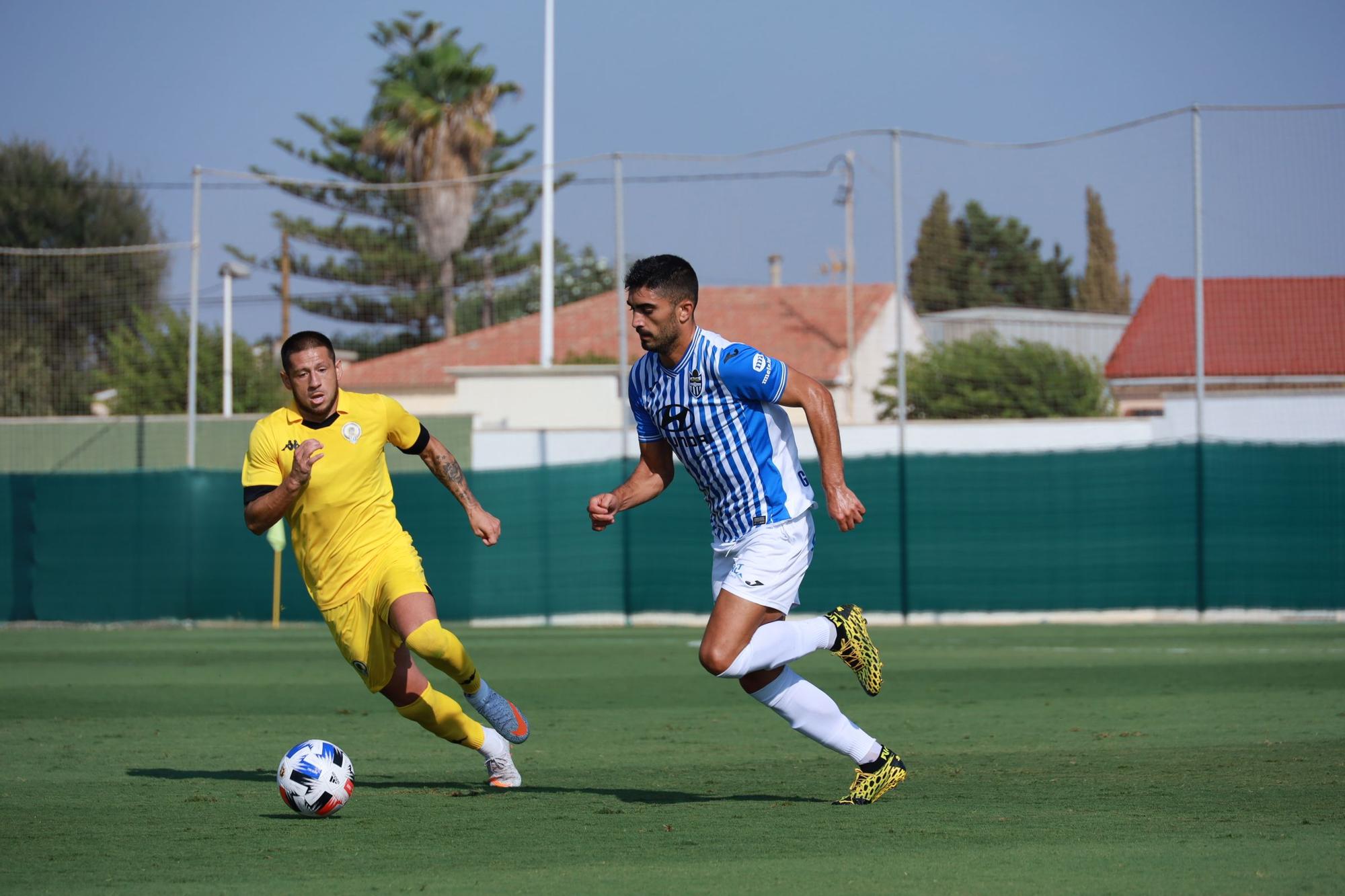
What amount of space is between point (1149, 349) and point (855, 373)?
14291 millimetres

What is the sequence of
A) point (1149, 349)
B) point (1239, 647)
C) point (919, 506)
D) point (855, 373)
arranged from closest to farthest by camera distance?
point (1239, 647) → point (919, 506) → point (1149, 349) → point (855, 373)

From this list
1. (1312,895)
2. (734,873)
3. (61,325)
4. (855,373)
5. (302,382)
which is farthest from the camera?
(855,373)

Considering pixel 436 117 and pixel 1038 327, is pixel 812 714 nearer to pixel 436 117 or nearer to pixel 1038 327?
pixel 1038 327

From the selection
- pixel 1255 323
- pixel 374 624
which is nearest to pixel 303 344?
pixel 374 624

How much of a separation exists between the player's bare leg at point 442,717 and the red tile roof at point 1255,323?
47.7 ft

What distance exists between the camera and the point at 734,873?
15.8 feet

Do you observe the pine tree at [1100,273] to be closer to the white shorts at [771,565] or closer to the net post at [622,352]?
the net post at [622,352]

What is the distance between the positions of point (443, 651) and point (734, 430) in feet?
5.22

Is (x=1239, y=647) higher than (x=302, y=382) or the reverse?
the reverse

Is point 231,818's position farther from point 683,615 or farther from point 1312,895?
point 683,615

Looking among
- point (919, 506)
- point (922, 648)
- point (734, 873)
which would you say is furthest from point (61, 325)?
point (734, 873)

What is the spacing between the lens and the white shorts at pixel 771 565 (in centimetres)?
601

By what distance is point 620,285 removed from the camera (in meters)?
19.9

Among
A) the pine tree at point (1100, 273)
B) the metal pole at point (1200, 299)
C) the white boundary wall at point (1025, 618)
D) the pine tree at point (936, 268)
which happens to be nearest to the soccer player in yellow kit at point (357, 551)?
the white boundary wall at point (1025, 618)
